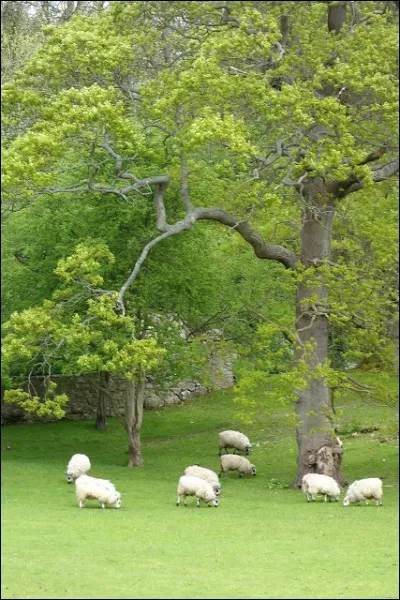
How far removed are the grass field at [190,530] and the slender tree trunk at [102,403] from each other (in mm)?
1094

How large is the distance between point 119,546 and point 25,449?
18.1m

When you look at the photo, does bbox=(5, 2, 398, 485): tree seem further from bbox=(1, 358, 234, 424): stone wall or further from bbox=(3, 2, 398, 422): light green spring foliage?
bbox=(1, 358, 234, 424): stone wall

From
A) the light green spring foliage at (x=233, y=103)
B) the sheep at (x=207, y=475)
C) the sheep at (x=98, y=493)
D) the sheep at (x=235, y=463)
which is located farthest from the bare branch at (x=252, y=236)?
the sheep at (x=98, y=493)

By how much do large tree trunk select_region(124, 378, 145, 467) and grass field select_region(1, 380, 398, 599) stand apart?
462mm

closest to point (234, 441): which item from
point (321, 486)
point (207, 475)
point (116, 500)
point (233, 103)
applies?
point (207, 475)

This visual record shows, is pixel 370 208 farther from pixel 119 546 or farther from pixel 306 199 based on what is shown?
pixel 119 546

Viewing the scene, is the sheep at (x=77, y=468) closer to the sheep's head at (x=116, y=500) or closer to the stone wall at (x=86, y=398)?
the sheep's head at (x=116, y=500)

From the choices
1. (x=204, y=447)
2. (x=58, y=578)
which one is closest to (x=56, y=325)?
(x=58, y=578)

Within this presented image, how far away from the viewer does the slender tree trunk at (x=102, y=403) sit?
37312 millimetres

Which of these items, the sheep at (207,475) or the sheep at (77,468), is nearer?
the sheep at (207,475)

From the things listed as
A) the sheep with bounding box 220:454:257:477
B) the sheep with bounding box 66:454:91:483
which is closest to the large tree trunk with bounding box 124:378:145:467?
the sheep with bounding box 220:454:257:477

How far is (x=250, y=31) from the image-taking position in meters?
22.9

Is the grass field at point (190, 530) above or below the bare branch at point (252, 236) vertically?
below

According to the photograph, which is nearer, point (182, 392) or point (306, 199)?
point (306, 199)
